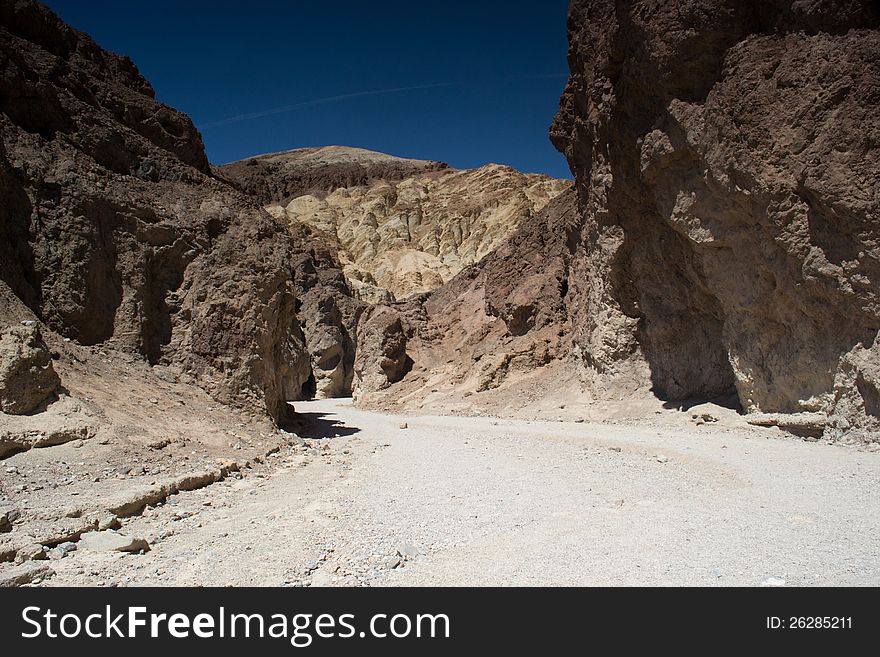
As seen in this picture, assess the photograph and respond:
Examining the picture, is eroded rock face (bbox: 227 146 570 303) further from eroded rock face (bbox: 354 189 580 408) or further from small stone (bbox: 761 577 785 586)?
small stone (bbox: 761 577 785 586)

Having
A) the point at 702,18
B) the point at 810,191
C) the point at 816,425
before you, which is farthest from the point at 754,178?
the point at 816,425

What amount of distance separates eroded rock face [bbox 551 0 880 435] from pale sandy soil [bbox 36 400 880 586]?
3108 millimetres

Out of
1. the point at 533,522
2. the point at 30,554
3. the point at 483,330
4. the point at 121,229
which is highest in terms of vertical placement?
the point at 121,229

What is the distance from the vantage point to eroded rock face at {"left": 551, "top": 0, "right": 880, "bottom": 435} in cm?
1073

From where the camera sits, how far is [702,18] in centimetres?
1329

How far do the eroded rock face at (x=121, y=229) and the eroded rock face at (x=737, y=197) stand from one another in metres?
10.8

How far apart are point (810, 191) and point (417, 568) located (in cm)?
1106

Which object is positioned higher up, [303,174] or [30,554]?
[303,174]

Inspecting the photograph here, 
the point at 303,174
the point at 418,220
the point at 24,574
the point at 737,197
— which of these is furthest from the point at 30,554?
the point at 303,174

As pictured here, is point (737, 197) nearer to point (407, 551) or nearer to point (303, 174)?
point (407, 551)

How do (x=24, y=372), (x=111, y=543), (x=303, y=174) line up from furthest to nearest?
(x=303, y=174) → (x=24, y=372) → (x=111, y=543)

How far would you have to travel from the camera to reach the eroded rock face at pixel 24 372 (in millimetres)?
7805

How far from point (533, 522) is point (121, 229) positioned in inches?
469

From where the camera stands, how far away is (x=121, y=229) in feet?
42.5
